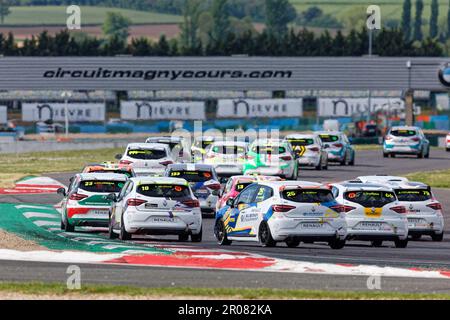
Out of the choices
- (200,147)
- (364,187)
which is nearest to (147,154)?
(200,147)

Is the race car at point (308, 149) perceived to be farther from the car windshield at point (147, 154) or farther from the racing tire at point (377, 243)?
the racing tire at point (377, 243)

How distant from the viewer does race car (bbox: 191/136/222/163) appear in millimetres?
49594

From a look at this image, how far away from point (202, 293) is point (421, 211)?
1265 centimetres

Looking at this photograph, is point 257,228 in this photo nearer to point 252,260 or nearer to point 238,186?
point 252,260

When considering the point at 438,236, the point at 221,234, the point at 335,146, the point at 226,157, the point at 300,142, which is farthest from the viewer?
the point at 335,146

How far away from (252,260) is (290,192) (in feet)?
10.7

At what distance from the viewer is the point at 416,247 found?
29875mm

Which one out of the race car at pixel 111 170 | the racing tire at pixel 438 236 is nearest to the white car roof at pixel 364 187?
the racing tire at pixel 438 236

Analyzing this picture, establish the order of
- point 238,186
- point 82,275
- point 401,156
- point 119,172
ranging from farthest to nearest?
point 401,156, point 119,172, point 238,186, point 82,275

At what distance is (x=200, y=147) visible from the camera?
169 ft

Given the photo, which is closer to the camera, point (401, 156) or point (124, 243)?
point (124, 243)

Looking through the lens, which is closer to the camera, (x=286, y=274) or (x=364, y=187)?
(x=286, y=274)

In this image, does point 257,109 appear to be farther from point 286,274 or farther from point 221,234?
point 286,274
